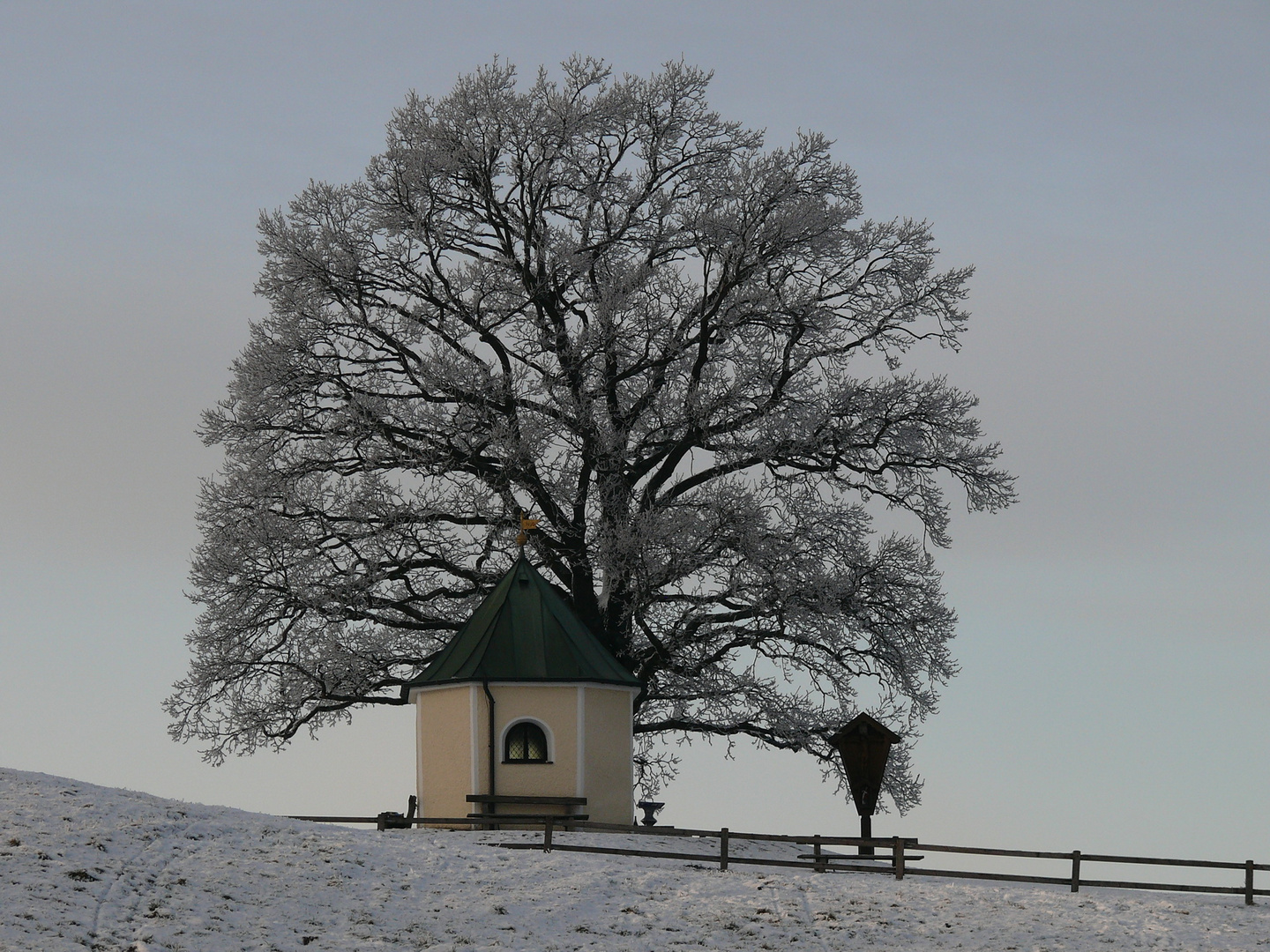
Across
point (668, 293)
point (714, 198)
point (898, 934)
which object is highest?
point (714, 198)

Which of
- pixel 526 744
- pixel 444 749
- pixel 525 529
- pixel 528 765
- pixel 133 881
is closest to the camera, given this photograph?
pixel 133 881

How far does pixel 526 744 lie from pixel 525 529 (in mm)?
4350

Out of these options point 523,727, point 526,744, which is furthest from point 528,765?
point 523,727

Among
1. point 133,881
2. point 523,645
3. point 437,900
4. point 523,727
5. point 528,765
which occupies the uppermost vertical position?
point 523,645

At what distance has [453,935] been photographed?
68.6 feet

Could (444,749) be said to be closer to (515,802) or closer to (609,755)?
(515,802)

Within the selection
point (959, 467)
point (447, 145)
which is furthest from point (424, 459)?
point (959, 467)

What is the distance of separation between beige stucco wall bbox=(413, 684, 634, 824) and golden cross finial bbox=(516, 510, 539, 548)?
335 cm

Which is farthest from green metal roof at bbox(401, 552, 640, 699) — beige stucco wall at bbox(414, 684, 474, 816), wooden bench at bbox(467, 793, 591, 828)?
wooden bench at bbox(467, 793, 591, 828)

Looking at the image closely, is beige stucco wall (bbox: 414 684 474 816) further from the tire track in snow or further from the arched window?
the tire track in snow

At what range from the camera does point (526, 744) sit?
2875cm

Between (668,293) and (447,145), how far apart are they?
5.46 meters

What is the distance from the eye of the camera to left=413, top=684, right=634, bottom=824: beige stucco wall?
2845cm

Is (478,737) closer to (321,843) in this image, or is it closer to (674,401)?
(321,843)
